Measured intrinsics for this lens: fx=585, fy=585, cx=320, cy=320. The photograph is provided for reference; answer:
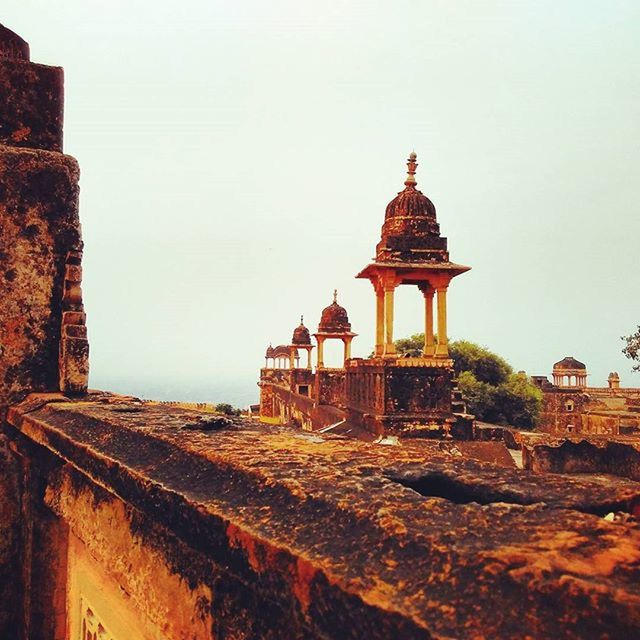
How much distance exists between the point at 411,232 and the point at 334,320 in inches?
363

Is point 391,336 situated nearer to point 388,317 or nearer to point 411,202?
point 388,317

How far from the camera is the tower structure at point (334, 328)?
2259 cm

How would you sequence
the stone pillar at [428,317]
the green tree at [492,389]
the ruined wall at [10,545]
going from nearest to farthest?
the ruined wall at [10,545] < the stone pillar at [428,317] < the green tree at [492,389]

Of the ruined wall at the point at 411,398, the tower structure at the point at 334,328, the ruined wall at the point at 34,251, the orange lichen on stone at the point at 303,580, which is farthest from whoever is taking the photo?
the tower structure at the point at 334,328

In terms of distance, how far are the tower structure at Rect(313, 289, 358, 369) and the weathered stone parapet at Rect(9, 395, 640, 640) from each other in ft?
67.5

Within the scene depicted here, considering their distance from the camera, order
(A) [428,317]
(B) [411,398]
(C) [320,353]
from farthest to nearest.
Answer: (C) [320,353]
(A) [428,317]
(B) [411,398]

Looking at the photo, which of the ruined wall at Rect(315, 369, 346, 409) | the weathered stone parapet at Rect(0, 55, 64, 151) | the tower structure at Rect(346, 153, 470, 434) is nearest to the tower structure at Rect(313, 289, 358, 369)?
the ruined wall at Rect(315, 369, 346, 409)

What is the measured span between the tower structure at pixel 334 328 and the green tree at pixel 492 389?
2.72 metres

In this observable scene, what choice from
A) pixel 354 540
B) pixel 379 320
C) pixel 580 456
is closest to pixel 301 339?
pixel 379 320

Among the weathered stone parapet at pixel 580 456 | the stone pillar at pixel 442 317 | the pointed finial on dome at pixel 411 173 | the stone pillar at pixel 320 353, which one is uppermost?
the pointed finial on dome at pixel 411 173

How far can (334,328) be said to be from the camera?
2269 cm

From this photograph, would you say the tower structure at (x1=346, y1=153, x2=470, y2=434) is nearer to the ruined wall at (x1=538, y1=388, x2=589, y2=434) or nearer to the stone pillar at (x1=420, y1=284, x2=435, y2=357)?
the stone pillar at (x1=420, y1=284, x2=435, y2=357)

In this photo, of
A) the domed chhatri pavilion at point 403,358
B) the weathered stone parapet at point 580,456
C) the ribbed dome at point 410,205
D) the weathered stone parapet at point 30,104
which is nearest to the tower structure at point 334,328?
the domed chhatri pavilion at point 403,358

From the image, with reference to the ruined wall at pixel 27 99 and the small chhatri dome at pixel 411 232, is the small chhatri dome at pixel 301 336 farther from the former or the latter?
the ruined wall at pixel 27 99
